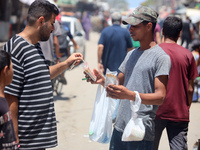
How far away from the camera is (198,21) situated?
18.2 m

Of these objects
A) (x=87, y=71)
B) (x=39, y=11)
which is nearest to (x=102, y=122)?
(x=87, y=71)

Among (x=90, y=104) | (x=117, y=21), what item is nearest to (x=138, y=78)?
(x=117, y=21)

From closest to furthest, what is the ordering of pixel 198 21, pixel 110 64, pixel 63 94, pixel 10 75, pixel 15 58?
pixel 10 75
pixel 15 58
pixel 110 64
pixel 63 94
pixel 198 21

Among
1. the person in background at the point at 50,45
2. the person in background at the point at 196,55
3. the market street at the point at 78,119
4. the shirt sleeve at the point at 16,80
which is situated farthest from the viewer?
the person in background at the point at 196,55

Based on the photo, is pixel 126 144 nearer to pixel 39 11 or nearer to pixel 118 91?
pixel 118 91

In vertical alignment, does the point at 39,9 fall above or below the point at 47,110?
above

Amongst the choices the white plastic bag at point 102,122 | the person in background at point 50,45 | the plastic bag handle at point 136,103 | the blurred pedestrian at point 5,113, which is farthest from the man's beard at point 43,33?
the person in background at point 50,45

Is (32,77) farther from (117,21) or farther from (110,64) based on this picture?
(117,21)

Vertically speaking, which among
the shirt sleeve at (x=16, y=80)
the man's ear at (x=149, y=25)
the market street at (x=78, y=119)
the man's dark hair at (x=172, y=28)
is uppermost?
the man's ear at (x=149, y=25)

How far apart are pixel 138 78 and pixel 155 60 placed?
0.21 meters

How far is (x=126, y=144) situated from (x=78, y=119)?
3.83 metres

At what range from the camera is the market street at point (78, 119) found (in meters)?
5.62

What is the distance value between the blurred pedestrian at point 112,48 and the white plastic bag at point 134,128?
3751mm

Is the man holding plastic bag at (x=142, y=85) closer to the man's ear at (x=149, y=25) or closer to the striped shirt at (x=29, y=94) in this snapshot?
the man's ear at (x=149, y=25)
